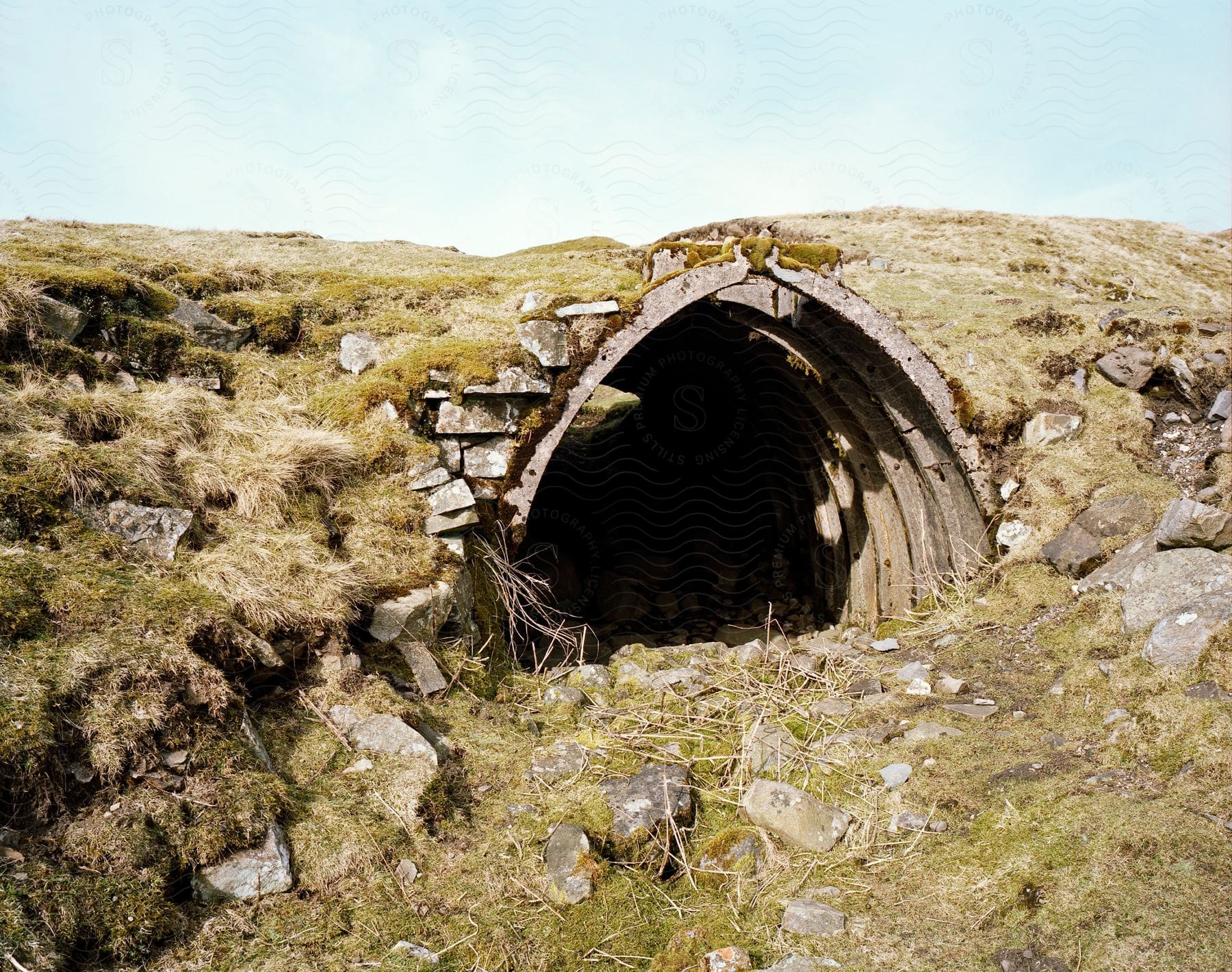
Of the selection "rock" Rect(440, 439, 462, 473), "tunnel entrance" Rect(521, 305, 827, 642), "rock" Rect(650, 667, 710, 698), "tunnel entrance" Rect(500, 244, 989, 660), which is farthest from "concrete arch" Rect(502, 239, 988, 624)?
"rock" Rect(650, 667, 710, 698)

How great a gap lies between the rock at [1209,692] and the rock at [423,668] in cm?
434

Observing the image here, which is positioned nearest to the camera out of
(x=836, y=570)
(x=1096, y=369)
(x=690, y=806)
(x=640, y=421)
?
(x=690, y=806)

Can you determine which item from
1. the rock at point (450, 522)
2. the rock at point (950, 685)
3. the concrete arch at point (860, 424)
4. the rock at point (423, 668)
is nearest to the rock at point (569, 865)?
the rock at point (423, 668)

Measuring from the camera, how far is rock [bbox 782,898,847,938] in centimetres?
312

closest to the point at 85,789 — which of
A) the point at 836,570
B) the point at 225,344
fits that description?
the point at 225,344

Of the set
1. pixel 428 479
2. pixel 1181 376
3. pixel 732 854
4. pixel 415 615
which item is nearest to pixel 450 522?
pixel 428 479

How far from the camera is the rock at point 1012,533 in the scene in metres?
6.72

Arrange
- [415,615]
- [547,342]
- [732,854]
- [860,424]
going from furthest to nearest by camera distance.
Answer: [860,424] → [547,342] → [415,615] → [732,854]

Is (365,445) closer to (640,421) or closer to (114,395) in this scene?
(114,395)

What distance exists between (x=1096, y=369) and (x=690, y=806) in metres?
7.09

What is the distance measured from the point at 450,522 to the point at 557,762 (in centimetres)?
210

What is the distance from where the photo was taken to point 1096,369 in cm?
815

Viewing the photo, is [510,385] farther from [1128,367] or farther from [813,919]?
[1128,367]

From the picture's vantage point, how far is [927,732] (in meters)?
4.74
